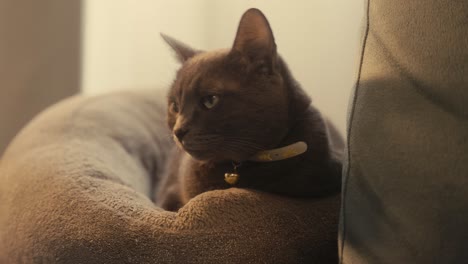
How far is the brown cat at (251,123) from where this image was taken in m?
0.96

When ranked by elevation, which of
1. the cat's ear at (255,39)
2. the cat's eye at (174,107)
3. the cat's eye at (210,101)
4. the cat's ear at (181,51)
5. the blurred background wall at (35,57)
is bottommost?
the blurred background wall at (35,57)

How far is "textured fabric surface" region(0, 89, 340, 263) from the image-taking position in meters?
0.85

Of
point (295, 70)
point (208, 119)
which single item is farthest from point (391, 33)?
point (295, 70)

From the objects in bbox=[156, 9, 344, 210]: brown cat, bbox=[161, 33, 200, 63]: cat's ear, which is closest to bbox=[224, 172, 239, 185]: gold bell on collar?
bbox=[156, 9, 344, 210]: brown cat

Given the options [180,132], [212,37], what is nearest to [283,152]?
[180,132]

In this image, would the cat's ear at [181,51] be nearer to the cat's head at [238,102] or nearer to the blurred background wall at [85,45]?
the cat's head at [238,102]

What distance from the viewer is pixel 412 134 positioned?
71cm

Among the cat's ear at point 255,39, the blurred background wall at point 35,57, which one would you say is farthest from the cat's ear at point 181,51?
the blurred background wall at point 35,57

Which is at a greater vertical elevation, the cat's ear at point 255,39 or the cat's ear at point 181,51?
the cat's ear at point 255,39

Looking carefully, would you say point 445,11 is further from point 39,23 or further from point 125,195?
point 39,23

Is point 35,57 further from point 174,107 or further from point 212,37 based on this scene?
point 174,107

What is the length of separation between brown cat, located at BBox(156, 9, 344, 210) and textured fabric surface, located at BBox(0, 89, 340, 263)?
71mm

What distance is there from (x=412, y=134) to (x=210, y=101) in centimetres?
40

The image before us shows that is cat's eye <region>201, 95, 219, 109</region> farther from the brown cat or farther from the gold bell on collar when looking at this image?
the gold bell on collar
